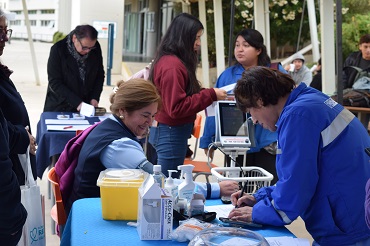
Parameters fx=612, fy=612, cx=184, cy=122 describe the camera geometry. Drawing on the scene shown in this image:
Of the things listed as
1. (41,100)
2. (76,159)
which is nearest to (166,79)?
(76,159)

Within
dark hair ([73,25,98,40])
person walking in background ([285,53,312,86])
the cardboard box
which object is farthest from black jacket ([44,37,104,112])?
person walking in background ([285,53,312,86])

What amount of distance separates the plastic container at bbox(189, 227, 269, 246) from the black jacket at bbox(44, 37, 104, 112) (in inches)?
154

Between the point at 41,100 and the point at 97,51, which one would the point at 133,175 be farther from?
the point at 41,100

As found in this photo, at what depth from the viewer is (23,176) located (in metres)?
2.98

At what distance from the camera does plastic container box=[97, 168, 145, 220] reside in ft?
8.59

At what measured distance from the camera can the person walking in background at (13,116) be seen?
284cm

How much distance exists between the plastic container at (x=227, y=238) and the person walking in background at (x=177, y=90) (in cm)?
214

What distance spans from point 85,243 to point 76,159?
936 millimetres

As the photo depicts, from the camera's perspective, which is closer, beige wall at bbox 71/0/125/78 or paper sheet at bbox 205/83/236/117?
paper sheet at bbox 205/83/236/117

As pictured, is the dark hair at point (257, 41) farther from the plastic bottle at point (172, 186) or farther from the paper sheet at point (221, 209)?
the plastic bottle at point (172, 186)

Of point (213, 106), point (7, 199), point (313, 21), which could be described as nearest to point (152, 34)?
point (313, 21)

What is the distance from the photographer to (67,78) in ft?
19.2

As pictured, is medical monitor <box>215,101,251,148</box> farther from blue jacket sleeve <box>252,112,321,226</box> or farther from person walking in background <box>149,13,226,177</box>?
blue jacket sleeve <box>252,112,321,226</box>

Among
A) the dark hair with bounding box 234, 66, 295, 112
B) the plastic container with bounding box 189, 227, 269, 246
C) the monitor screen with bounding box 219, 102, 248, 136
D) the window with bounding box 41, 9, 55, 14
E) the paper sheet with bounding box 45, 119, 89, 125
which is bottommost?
the plastic container with bounding box 189, 227, 269, 246
